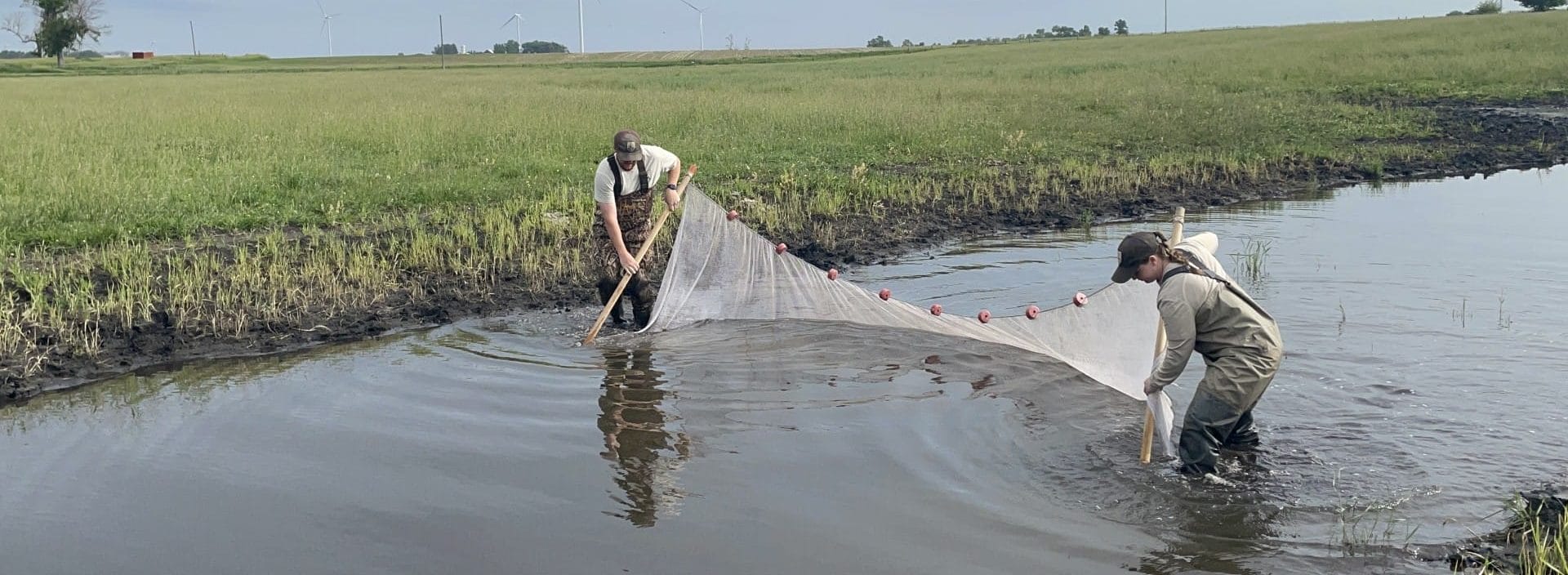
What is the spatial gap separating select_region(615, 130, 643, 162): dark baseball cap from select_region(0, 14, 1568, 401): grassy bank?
70.6 inches

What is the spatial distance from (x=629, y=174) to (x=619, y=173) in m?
0.08

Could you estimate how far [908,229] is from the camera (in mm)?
11836

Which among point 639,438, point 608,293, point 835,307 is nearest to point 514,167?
point 608,293

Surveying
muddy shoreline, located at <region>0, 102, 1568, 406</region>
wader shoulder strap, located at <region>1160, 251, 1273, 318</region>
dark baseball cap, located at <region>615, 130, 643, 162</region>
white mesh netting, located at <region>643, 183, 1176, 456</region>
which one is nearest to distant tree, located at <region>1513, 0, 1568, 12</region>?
muddy shoreline, located at <region>0, 102, 1568, 406</region>

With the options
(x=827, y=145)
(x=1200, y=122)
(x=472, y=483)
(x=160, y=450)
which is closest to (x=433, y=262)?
(x=160, y=450)

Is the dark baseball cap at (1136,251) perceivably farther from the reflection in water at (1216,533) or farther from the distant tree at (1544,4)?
the distant tree at (1544,4)

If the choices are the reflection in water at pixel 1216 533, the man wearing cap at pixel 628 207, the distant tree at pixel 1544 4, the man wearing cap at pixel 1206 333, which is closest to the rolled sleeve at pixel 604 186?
the man wearing cap at pixel 628 207

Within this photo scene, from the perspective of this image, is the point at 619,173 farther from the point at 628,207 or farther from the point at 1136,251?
the point at 1136,251

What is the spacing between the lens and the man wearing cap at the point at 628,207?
7.84 m

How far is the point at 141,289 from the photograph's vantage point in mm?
8148

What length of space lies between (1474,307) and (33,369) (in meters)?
9.23

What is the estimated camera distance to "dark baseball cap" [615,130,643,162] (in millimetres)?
7707

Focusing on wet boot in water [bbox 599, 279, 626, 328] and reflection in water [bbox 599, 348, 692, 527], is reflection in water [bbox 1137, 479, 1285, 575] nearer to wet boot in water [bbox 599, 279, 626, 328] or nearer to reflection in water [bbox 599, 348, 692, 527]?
reflection in water [bbox 599, 348, 692, 527]

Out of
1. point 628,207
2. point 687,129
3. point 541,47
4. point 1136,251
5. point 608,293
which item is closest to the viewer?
point 1136,251
